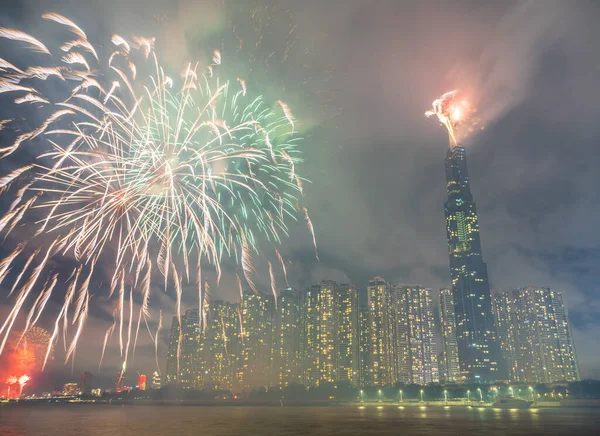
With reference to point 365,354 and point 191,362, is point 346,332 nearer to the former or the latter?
point 365,354

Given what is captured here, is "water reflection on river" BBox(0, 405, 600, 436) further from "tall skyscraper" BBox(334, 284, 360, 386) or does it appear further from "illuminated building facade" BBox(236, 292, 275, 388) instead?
"tall skyscraper" BBox(334, 284, 360, 386)

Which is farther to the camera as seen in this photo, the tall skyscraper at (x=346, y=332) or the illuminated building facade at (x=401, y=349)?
the illuminated building facade at (x=401, y=349)

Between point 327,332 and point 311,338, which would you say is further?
point 311,338

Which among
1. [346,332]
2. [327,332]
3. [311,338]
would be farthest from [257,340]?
[346,332]

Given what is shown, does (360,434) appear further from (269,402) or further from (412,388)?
(269,402)

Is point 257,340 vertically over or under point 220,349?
over

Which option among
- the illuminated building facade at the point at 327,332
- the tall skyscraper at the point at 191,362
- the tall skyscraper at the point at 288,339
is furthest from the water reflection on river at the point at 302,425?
the tall skyscraper at the point at 191,362

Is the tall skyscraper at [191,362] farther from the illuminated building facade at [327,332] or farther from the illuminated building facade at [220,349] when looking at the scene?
the illuminated building facade at [327,332]
